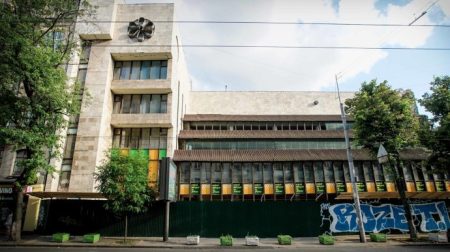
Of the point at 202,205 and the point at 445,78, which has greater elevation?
the point at 445,78

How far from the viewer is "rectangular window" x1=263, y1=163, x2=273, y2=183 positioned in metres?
25.7

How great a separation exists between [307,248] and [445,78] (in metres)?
17.9

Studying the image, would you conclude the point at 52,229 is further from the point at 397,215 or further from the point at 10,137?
the point at 397,215

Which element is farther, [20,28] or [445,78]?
[445,78]

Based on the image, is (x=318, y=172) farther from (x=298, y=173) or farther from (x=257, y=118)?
(x=257, y=118)

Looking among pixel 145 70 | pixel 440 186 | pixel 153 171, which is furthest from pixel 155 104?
pixel 440 186

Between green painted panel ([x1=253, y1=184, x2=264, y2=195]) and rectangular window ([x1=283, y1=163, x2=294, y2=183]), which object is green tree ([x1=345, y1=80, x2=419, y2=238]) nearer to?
rectangular window ([x1=283, y1=163, x2=294, y2=183])

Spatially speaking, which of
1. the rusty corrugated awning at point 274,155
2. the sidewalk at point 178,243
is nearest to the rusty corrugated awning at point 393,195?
the sidewalk at point 178,243

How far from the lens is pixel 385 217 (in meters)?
21.1

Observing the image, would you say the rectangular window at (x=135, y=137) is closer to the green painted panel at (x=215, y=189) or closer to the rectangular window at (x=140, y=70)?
the rectangular window at (x=140, y=70)

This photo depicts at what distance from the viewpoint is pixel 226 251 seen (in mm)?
14539

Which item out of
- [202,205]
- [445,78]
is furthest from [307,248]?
[445,78]

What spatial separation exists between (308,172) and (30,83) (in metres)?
23.8

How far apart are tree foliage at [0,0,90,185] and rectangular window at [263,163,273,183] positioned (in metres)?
17.4
